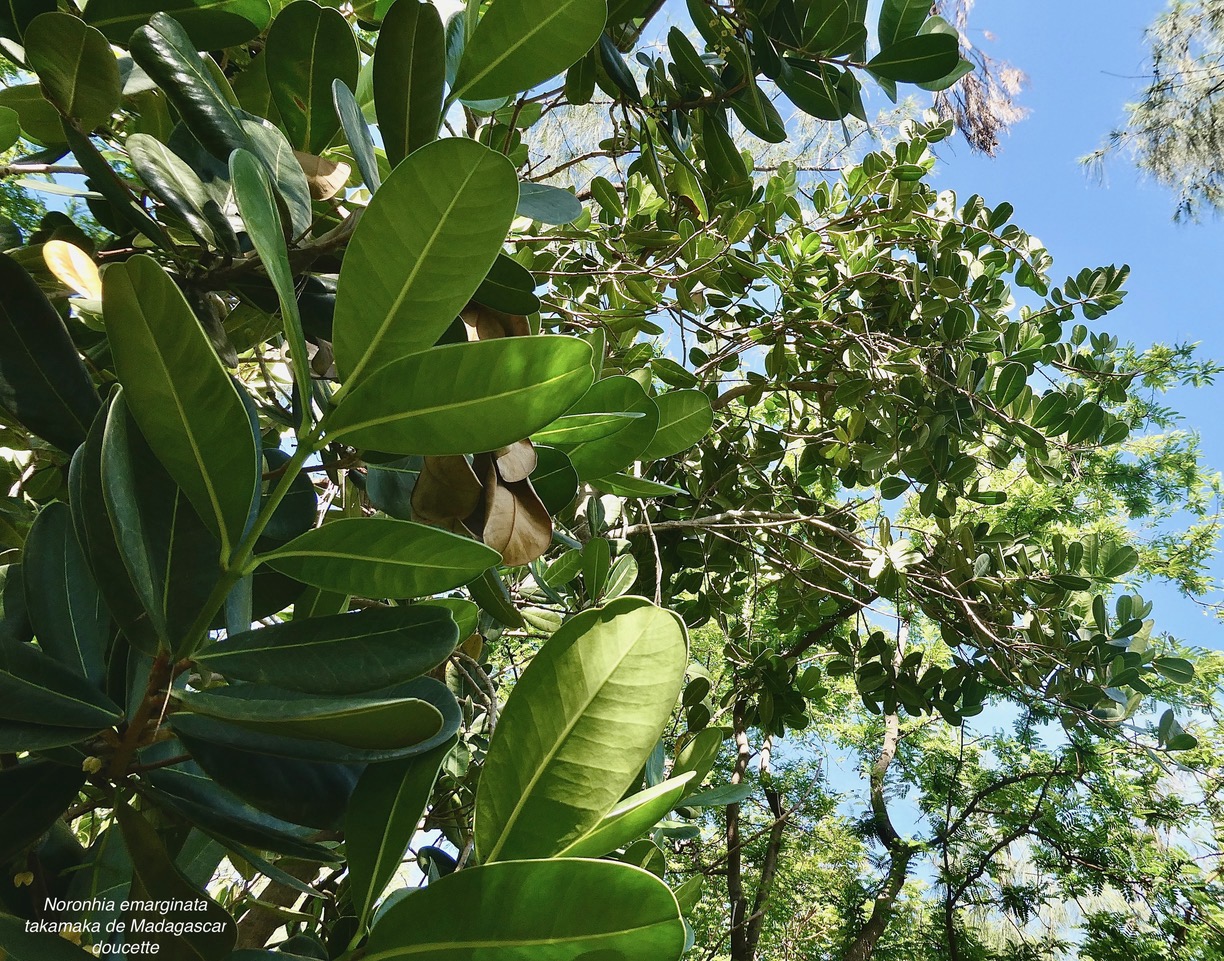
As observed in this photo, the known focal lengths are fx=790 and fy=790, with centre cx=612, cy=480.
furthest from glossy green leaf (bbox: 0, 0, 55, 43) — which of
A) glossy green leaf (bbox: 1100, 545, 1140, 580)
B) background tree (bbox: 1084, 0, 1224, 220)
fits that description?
background tree (bbox: 1084, 0, 1224, 220)

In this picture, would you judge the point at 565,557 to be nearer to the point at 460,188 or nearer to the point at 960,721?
the point at 460,188

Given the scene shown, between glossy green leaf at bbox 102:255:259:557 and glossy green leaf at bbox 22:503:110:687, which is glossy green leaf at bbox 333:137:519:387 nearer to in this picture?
glossy green leaf at bbox 102:255:259:557

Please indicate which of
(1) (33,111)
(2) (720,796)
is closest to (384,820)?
(2) (720,796)

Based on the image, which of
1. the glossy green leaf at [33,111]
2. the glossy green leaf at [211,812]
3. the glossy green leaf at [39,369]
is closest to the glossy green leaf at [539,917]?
the glossy green leaf at [211,812]

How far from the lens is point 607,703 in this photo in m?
0.32

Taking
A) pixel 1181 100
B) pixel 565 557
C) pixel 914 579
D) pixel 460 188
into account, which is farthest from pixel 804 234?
pixel 1181 100

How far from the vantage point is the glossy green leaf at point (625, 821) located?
320mm

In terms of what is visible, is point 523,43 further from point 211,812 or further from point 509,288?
point 211,812

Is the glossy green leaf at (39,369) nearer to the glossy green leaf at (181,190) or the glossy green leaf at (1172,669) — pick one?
the glossy green leaf at (181,190)

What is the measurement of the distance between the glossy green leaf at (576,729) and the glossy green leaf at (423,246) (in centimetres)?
14

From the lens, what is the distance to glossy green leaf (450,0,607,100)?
1.49ft

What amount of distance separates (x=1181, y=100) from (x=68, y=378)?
7.65 meters

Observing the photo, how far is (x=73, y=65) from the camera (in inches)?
18.3

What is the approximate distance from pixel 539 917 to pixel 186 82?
18.0 inches
